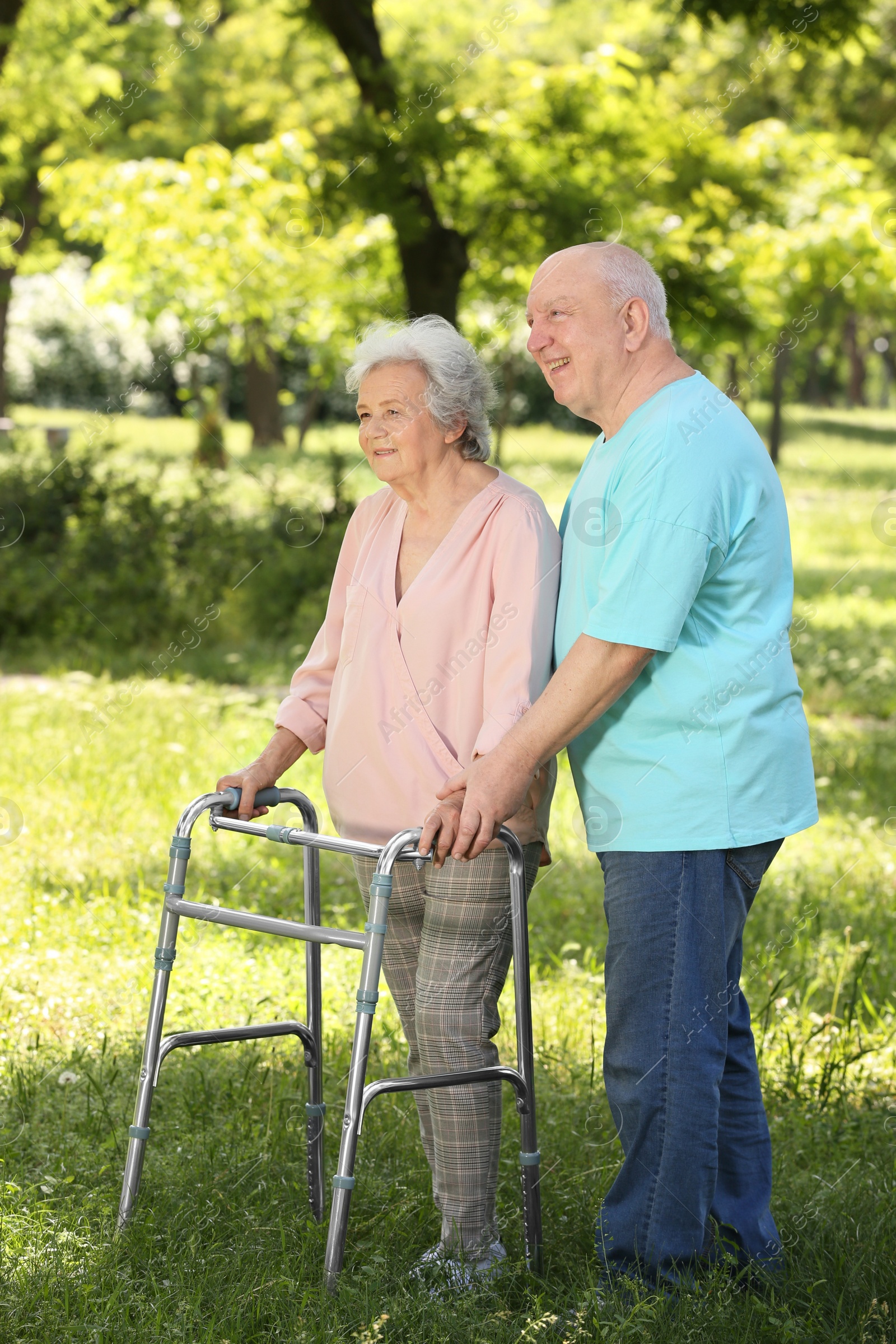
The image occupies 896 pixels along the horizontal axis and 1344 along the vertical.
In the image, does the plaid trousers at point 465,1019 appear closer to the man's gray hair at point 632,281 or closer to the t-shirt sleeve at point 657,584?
the t-shirt sleeve at point 657,584

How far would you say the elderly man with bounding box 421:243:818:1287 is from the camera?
2.56 meters

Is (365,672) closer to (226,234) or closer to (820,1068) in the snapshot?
(820,1068)

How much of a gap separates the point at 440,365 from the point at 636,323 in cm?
45

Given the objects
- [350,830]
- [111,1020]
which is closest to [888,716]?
[111,1020]

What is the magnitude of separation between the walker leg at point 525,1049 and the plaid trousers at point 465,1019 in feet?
0.22

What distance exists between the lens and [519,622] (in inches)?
110

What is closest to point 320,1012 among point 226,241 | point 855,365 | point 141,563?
point 141,563

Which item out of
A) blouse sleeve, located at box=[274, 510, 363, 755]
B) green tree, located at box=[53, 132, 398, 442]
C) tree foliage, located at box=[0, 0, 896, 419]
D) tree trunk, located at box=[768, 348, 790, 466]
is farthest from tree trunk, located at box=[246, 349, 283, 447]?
blouse sleeve, located at box=[274, 510, 363, 755]

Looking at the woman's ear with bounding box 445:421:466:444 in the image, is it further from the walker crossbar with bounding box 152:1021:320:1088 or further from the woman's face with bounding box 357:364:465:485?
the walker crossbar with bounding box 152:1021:320:1088

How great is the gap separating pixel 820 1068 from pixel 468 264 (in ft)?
24.5

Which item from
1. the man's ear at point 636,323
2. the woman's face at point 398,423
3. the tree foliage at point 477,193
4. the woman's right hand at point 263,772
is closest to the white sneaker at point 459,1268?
the woman's right hand at point 263,772

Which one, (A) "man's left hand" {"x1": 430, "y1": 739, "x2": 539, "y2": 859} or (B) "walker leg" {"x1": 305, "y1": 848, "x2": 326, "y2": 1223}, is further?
(B) "walker leg" {"x1": 305, "y1": 848, "x2": 326, "y2": 1223}

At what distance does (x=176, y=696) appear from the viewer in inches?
349

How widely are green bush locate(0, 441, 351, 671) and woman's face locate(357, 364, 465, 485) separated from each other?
805 cm
